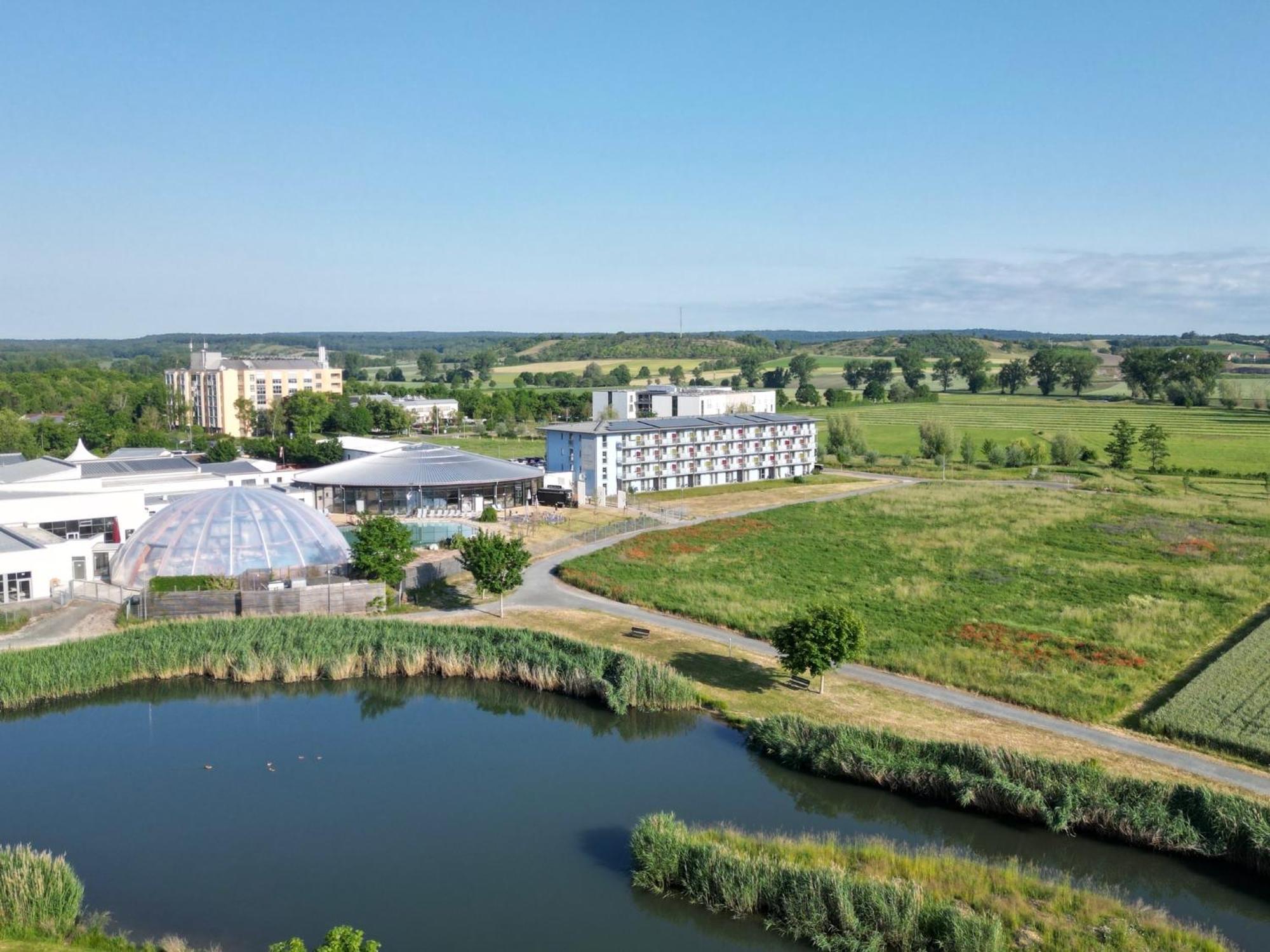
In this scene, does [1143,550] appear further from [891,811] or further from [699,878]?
[699,878]

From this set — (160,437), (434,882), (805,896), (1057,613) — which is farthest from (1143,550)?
(160,437)

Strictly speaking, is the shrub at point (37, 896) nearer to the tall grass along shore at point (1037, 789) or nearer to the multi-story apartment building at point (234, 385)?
the tall grass along shore at point (1037, 789)

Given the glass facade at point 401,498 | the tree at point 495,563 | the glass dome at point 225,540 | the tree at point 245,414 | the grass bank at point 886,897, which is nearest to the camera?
the grass bank at point 886,897

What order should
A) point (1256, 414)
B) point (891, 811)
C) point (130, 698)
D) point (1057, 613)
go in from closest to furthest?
point (891, 811) → point (130, 698) → point (1057, 613) → point (1256, 414)

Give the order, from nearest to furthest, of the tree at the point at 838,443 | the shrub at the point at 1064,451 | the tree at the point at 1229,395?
1. the shrub at the point at 1064,451
2. the tree at the point at 838,443
3. the tree at the point at 1229,395

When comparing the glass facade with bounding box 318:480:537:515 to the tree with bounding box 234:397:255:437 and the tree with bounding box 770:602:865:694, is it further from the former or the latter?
the tree with bounding box 234:397:255:437

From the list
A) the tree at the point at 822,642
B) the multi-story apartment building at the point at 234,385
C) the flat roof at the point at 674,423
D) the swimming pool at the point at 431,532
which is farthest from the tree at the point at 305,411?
the tree at the point at 822,642

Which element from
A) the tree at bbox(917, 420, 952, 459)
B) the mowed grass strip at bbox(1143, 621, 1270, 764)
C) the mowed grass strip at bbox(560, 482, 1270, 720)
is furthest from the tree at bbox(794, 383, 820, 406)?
the mowed grass strip at bbox(1143, 621, 1270, 764)
